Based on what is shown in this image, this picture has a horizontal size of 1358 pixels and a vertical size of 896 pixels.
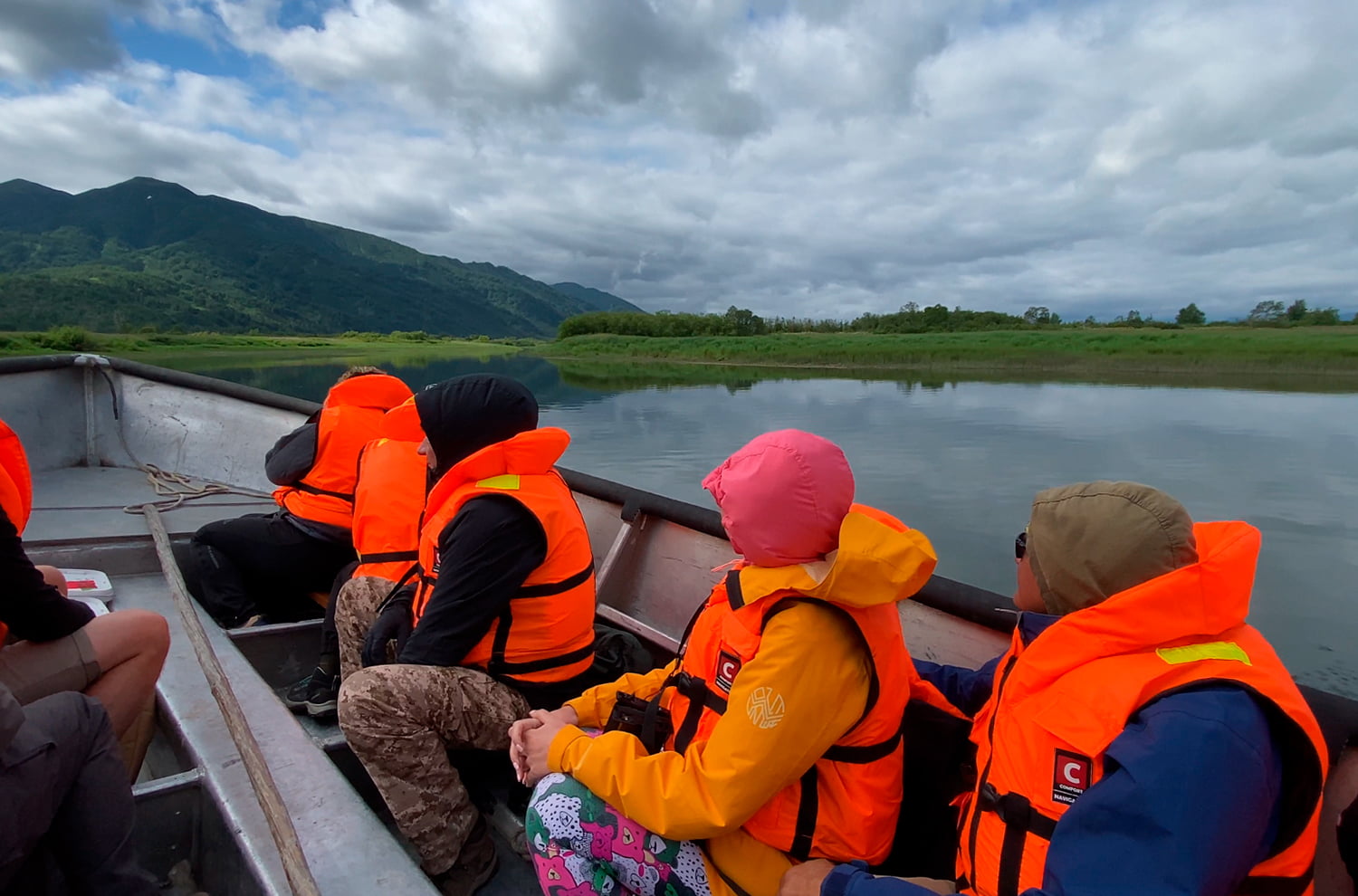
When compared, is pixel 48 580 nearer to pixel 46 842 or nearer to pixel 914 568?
pixel 46 842

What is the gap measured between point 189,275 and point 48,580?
161m

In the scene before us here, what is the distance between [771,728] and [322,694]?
1.98 metres

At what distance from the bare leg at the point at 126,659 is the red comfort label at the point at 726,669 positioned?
58.5 inches

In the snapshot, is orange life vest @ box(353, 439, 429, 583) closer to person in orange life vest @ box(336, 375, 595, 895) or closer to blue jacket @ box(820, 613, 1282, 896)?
person in orange life vest @ box(336, 375, 595, 895)

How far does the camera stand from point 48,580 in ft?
7.19

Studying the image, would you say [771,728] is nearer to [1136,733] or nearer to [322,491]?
[1136,733]

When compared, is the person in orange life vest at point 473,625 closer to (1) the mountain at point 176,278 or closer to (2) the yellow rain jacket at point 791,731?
(2) the yellow rain jacket at point 791,731

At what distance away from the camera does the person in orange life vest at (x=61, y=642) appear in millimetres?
1576

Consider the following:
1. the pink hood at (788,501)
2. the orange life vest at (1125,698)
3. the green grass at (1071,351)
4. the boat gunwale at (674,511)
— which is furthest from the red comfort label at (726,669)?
the green grass at (1071,351)

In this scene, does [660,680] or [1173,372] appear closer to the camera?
[660,680]

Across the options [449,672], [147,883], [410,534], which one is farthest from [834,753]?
[410,534]

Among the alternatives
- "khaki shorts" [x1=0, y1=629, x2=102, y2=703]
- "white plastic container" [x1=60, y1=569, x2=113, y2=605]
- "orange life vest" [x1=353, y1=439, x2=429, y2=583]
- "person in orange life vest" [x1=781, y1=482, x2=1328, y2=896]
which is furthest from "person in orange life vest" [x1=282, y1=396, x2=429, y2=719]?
"person in orange life vest" [x1=781, y1=482, x2=1328, y2=896]

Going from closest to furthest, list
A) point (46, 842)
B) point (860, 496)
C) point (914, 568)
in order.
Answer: point (914, 568) < point (46, 842) < point (860, 496)

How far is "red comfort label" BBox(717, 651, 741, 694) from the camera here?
1.43 meters
